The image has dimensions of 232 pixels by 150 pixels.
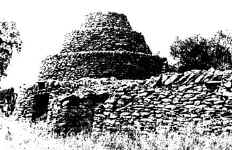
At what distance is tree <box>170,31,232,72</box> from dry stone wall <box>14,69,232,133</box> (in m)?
14.4

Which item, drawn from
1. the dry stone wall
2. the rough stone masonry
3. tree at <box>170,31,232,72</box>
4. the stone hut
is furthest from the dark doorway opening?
tree at <box>170,31,232,72</box>

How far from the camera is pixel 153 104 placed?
374 inches

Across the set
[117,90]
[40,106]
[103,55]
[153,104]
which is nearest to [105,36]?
[103,55]

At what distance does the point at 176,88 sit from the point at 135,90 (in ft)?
4.37

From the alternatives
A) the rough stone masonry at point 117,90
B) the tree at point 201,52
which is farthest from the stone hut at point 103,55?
the tree at point 201,52

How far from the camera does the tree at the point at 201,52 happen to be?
2523 centimetres

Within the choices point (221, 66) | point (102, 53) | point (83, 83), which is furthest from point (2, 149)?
point (221, 66)

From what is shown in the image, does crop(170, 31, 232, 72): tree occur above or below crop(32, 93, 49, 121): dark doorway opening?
above

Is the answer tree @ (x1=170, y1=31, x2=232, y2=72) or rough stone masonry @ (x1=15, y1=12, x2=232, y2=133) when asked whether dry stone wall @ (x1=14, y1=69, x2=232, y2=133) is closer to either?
rough stone masonry @ (x1=15, y1=12, x2=232, y2=133)

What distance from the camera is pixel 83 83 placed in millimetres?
14305

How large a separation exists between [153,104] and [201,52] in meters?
17.4

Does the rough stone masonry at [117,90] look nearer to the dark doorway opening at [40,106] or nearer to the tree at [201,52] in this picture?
the dark doorway opening at [40,106]

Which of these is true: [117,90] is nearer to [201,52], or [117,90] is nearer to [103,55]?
[103,55]

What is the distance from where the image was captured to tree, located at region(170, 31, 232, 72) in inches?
993
